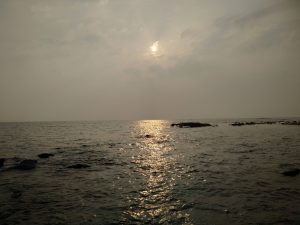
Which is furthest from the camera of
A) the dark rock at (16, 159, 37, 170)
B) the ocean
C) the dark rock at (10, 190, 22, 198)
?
the dark rock at (16, 159, 37, 170)

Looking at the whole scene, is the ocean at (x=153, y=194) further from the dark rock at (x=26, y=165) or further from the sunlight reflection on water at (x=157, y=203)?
the dark rock at (x=26, y=165)

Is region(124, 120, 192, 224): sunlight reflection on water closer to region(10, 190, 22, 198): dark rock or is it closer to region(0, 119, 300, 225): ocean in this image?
region(0, 119, 300, 225): ocean

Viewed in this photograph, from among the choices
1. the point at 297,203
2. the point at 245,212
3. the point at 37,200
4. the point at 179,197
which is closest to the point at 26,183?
the point at 37,200

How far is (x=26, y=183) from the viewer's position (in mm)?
18531

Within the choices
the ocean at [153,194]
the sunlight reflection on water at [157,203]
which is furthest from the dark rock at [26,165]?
the sunlight reflection on water at [157,203]

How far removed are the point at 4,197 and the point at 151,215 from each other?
8.79 metres

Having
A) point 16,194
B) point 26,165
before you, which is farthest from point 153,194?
point 26,165

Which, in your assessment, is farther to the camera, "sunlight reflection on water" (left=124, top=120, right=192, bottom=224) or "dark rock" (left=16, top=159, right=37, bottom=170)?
"dark rock" (left=16, top=159, right=37, bottom=170)

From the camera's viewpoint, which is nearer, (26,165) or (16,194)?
(16,194)

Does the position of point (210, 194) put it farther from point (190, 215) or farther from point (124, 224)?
point (124, 224)

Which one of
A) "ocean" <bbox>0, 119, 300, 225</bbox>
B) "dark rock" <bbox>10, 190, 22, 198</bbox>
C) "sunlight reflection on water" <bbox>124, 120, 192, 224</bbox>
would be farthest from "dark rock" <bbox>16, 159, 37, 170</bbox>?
"sunlight reflection on water" <bbox>124, 120, 192, 224</bbox>

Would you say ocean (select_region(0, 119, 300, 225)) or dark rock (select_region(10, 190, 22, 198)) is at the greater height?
ocean (select_region(0, 119, 300, 225))

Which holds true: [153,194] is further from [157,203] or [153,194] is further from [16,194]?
[16,194]

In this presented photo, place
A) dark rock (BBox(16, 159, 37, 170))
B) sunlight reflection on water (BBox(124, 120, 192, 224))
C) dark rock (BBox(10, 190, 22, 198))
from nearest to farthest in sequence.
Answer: sunlight reflection on water (BBox(124, 120, 192, 224))
dark rock (BBox(10, 190, 22, 198))
dark rock (BBox(16, 159, 37, 170))
